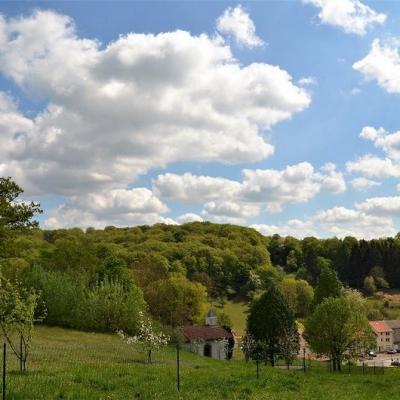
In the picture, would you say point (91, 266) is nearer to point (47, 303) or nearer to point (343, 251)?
point (47, 303)

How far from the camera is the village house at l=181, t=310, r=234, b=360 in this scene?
65.8 metres

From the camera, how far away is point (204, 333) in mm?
69688

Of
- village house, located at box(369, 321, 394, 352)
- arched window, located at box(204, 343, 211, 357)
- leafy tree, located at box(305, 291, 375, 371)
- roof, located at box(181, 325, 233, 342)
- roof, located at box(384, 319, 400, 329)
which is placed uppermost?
leafy tree, located at box(305, 291, 375, 371)

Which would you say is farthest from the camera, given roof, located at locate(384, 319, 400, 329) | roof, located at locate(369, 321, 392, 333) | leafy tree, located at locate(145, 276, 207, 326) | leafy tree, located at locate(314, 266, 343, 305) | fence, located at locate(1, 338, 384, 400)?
roof, located at locate(384, 319, 400, 329)

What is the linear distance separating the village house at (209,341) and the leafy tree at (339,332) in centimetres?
1797

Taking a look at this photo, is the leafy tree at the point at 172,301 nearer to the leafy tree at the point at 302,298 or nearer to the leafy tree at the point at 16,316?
the leafy tree at the point at 302,298

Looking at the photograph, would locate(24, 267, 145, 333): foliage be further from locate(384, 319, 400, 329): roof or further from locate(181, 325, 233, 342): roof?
→ locate(384, 319, 400, 329): roof

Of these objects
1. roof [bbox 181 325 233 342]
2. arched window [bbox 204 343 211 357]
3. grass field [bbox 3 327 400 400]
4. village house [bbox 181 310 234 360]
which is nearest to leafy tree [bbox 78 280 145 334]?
village house [bbox 181 310 234 360]

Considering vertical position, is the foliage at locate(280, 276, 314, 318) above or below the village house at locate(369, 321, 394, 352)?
above

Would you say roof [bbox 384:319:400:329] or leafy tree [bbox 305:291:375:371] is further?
roof [bbox 384:319:400:329]

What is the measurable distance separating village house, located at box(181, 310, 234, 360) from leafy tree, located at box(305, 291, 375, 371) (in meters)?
18.0

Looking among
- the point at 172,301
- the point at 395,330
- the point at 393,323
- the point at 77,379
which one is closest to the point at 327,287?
the point at 172,301

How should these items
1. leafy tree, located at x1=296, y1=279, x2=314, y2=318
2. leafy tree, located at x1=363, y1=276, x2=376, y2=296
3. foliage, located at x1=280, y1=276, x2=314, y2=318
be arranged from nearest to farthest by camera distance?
foliage, located at x1=280, y1=276, x2=314, y2=318 < leafy tree, located at x1=296, y1=279, x2=314, y2=318 < leafy tree, located at x1=363, y1=276, x2=376, y2=296

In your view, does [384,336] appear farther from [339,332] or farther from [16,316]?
[16,316]
